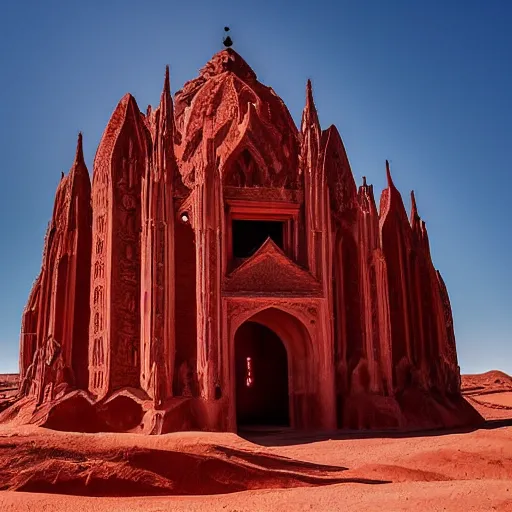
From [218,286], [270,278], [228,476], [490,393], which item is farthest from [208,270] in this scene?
[490,393]

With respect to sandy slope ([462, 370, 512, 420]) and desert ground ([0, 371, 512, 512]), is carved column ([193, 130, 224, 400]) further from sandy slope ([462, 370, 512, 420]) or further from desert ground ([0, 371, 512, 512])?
sandy slope ([462, 370, 512, 420])

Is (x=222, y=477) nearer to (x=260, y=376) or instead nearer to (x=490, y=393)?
(x=260, y=376)

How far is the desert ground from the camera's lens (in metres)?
7.58

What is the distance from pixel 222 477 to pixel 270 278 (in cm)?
979

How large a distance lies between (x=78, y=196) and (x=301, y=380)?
27.3 ft

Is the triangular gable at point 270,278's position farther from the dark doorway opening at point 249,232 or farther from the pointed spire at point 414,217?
the pointed spire at point 414,217

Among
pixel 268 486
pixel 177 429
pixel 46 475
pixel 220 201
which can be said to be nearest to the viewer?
pixel 46 475

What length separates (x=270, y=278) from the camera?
18.1 meters

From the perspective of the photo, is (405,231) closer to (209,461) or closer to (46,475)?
(209,461)

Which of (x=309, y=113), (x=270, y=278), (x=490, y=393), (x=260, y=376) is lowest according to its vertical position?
(x=490, y=393)

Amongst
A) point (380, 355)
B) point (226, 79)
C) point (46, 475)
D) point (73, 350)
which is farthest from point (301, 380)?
point (46, 475)

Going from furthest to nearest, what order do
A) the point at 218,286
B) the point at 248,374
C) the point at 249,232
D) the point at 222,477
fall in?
the point at 249,232, the point at 248,374, the point at 218,286, the point at 222,477

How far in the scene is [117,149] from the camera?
1866cm

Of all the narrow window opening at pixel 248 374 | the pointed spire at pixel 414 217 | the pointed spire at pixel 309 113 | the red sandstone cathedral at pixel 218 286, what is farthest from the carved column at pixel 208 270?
the pointed spire at pixel 414 217
